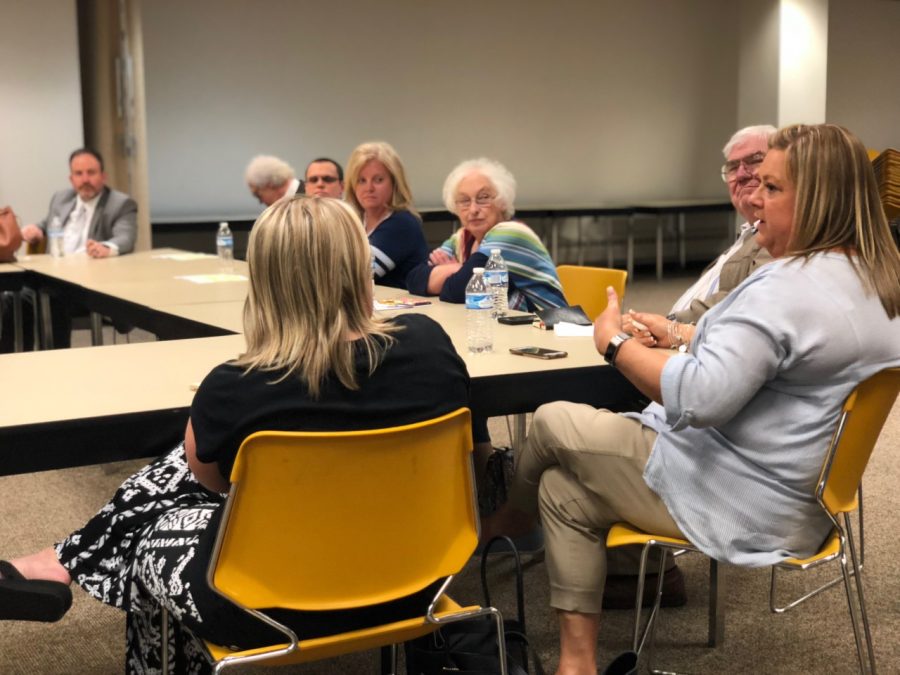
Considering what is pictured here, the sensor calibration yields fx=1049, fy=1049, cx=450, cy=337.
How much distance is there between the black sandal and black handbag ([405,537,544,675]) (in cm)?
63

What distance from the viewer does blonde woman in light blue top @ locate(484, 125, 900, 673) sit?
5.94 feet

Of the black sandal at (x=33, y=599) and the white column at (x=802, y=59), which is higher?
the white column at (x=802, y=59)

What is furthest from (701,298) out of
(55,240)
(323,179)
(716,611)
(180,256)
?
(55,240)

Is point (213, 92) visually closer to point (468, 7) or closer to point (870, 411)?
point (468, 7)

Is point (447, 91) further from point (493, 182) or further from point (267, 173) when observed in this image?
point (493, 182)

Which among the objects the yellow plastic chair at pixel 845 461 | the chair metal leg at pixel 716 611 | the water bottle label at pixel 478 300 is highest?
the water bottle label at pixel 478 300

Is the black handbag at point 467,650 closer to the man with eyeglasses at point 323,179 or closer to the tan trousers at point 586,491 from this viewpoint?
the tan trousers at point 586,491

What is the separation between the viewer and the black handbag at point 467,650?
76.4 inches

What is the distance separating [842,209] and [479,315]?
1.37 meters

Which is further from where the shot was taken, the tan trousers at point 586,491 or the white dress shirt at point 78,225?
the white dress shirt at point 78,225

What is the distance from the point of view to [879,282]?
1.88 meters

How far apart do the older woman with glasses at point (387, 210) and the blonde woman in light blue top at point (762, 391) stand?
2163mm

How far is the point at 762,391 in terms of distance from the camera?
1.91 m

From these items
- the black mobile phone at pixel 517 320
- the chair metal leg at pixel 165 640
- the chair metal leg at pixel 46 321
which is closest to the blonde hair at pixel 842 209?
the black mobile phone at pixel 517 320
